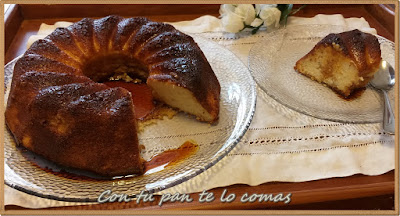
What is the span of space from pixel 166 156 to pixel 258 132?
0.42m

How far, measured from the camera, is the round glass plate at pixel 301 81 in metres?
1.56

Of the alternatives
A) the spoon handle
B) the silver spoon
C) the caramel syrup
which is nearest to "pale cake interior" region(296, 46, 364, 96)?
the silver spoon

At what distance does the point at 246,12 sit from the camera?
2018 millimetres

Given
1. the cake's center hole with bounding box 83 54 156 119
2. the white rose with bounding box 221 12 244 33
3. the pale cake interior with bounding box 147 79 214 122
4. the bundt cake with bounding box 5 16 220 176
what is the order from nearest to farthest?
1. the bundt cake with bounding box 5 16 220 176
2. the pale cake interior with bounding box 147 79 214 122
3. the cake's center hole with bounding box 83 54 156 119
4. the white rose with bounding box 221 12 244 33

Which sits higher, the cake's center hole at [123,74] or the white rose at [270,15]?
the white rose at [270,15]

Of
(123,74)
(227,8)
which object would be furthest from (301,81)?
(123,74)

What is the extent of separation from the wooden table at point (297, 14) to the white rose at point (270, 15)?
37cm

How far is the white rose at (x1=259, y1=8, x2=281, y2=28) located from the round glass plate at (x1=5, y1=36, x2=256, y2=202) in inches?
15.1

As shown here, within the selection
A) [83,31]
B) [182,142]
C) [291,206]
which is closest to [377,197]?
[291,206]

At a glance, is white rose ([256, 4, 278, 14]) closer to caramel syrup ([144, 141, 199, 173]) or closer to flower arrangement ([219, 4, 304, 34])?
flower arrangement ([219, 4, 304, 34])

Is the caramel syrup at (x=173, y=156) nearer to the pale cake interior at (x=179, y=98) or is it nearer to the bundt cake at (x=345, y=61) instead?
the pale cake interior at (x=179, y=98)

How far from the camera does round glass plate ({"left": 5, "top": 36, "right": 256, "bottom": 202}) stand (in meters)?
1.19

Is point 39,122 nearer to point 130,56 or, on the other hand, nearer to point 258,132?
point 130,56

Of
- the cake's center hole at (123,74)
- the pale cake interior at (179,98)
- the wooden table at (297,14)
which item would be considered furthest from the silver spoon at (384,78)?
the cake's center hole at (123,74)
